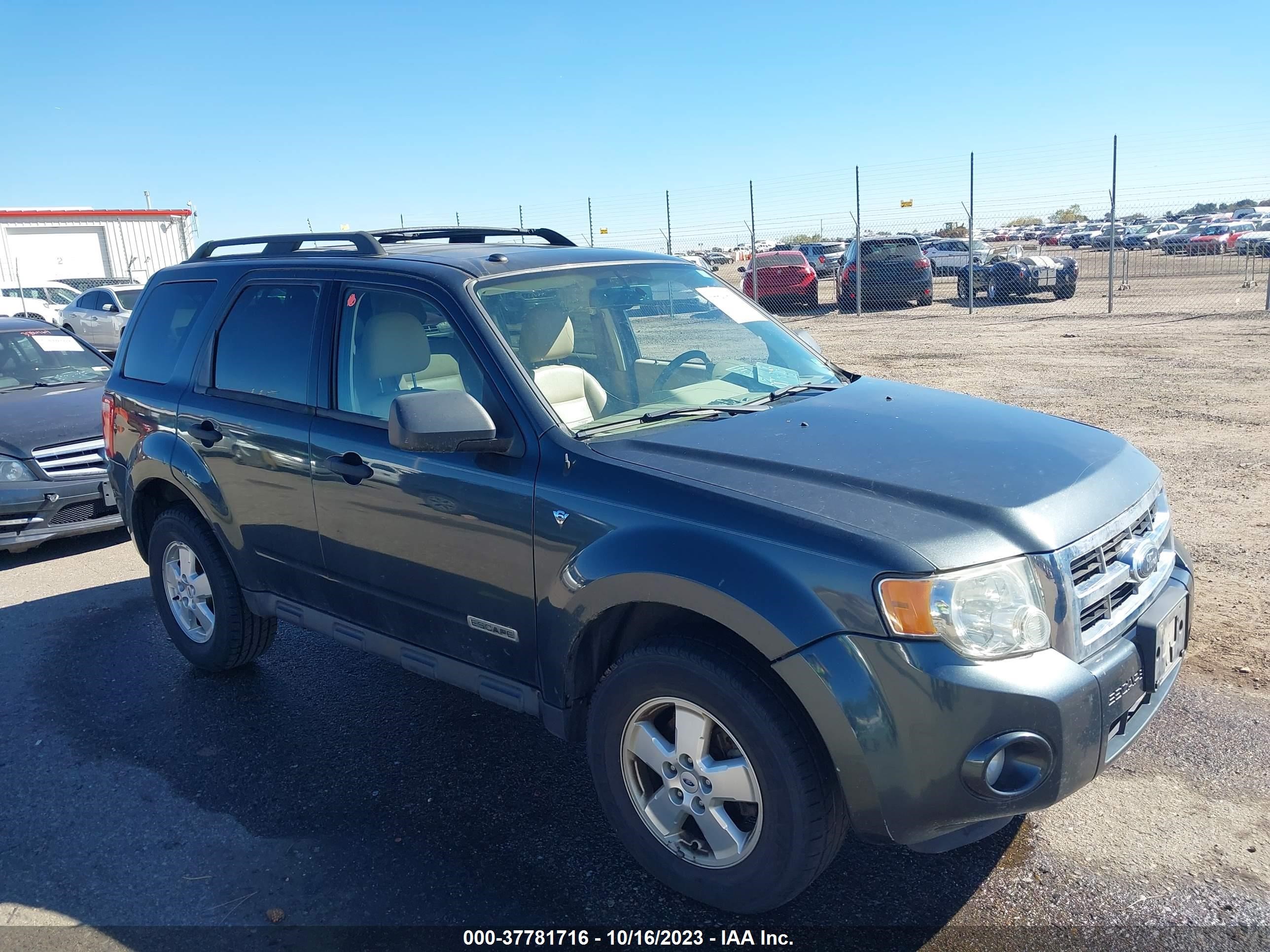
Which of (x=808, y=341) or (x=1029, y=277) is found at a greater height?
(x=808, y=341)

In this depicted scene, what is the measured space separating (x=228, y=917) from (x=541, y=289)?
237 centimetres

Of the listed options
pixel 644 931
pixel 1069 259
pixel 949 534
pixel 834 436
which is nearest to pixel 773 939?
pixel 644 931

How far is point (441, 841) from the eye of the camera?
11.3ft

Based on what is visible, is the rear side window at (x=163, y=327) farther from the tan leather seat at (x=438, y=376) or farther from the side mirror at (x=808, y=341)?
the side mirror at (x=808, y=341)

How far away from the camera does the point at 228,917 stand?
10.2 ft

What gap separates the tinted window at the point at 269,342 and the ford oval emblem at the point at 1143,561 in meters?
3.04

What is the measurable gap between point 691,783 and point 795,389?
5.42ft

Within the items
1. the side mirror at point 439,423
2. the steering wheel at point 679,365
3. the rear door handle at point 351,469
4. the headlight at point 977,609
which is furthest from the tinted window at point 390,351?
the headlight at point 977,609

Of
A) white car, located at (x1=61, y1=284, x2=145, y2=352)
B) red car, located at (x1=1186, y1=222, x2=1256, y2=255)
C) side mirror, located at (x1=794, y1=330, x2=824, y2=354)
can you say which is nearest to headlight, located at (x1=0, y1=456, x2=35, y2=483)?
side mirror, located at (x1=794, y1=330, x2=824, y2=354)

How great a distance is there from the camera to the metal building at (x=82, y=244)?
32.7 meters

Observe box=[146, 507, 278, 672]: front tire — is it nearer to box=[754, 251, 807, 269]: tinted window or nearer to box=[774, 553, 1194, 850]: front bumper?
box=[774, 553, 1194, 850]: front bumper

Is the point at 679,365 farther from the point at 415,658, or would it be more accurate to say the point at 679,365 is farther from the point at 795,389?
the point at 415,658

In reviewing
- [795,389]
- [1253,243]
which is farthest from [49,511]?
[1253,243]

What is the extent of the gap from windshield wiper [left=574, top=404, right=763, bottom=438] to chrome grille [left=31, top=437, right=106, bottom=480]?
5.09 metres
